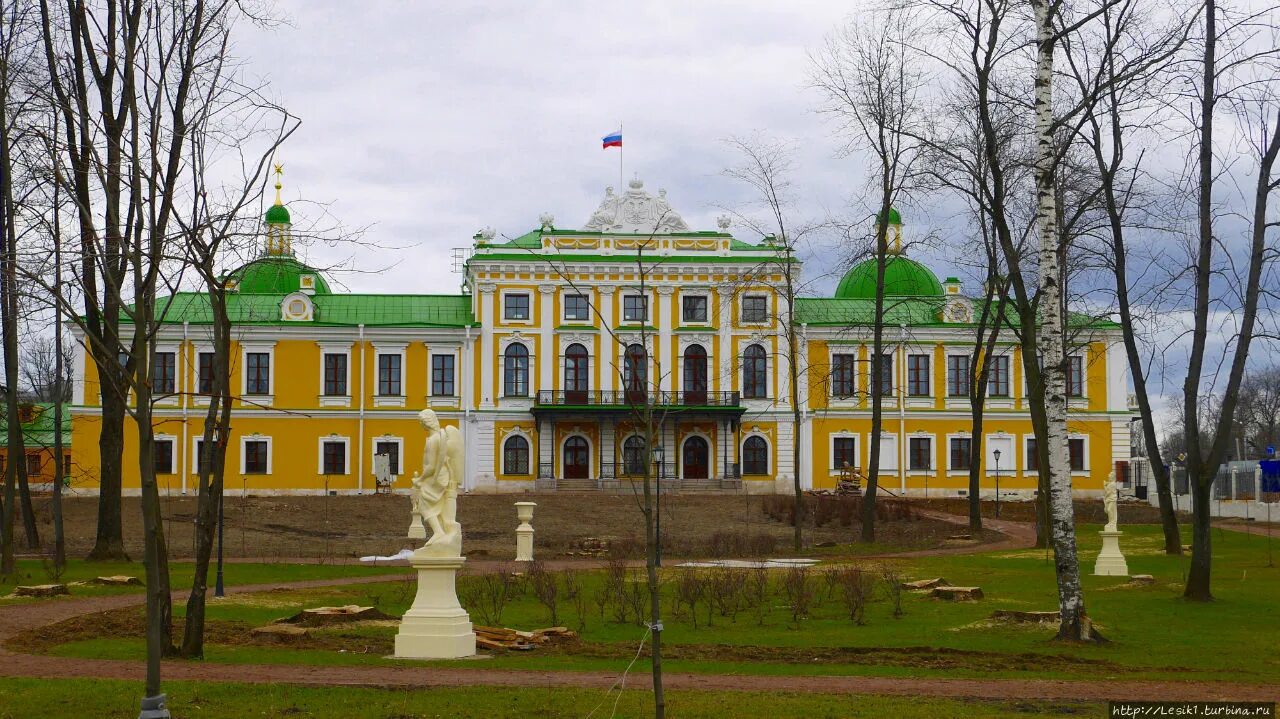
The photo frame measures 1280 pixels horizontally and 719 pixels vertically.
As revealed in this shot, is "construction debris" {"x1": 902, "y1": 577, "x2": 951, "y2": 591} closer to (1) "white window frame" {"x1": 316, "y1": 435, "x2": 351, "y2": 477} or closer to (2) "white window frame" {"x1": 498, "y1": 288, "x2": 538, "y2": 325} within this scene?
(2) "white window frame" {"x1": 498, "y1": 288, "x2": 538, "y2": 325}

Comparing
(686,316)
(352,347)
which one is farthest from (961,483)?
(352,347)

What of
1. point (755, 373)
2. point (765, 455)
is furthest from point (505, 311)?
point (765, 455)

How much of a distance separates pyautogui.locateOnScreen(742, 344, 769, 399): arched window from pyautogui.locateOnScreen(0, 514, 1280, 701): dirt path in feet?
124

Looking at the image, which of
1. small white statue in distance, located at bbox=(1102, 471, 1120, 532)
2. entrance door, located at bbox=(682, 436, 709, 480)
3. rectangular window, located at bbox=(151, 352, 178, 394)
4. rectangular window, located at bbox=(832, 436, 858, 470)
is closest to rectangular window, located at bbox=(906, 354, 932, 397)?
rectangular window, located at bbox=(832, 436, 858, 470)

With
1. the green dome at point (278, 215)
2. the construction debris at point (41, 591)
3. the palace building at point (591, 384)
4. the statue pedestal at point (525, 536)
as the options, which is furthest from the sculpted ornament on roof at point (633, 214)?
the construction debris at point (41, 591)

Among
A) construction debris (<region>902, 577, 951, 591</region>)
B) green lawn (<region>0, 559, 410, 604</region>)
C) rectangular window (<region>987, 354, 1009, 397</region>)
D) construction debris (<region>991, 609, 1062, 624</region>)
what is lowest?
green lawn (<region>0, 559, 410, 604</region>)

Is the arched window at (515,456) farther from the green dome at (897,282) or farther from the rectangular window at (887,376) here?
the green dome at (897,282)

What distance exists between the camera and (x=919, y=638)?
603 inches

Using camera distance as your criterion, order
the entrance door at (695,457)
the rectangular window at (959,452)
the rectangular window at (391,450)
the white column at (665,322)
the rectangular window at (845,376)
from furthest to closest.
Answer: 1. the rectangular window at (959,452)
2. the rectangular window at (845,376)
3. the entrance door at (695,457)
4. the white column at (665,322)
5. the rectangular window at (391,450)

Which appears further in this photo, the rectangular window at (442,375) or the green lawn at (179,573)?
the rectangular window at (442,375)

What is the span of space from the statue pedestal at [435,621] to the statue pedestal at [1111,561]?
12948mm

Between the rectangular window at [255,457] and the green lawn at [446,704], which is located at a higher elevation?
the rectangular window at [255,457]

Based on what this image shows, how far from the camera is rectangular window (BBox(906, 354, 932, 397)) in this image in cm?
5175

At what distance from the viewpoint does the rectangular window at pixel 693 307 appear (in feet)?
165
